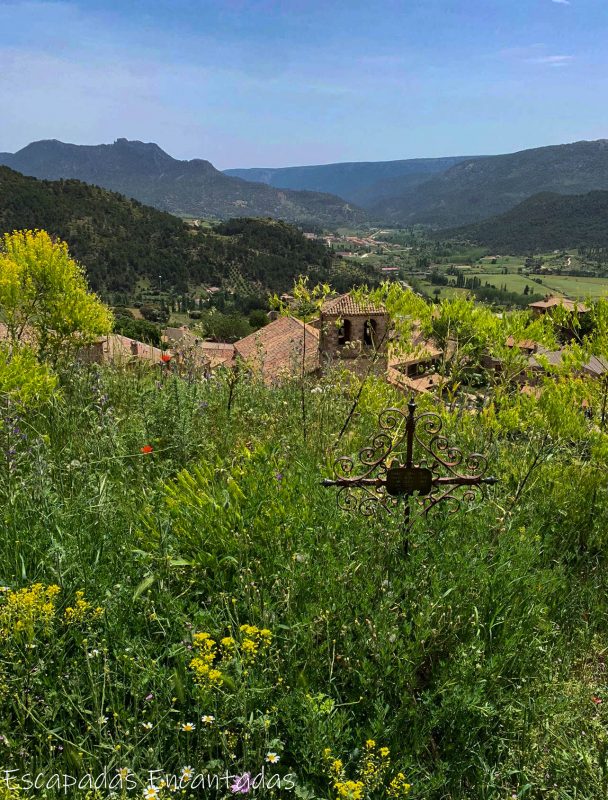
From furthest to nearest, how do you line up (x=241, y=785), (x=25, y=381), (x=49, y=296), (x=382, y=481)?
(x=49, y=296)
(x=25, y=381)
(x=382, y=481)
(x=241, y=785)

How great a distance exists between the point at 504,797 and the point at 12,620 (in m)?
2.20

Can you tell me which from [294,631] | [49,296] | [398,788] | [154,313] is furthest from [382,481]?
[154,313]

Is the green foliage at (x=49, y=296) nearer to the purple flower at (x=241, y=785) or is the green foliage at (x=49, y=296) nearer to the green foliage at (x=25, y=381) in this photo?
the green foliage at (x=25, y=381)

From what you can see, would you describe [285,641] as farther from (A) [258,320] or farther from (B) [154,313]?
(B) [154,313]

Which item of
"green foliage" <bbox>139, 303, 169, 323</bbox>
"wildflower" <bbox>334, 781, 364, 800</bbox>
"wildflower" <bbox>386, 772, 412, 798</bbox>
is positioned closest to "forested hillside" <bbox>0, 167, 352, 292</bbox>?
"green foliage" <bbox>139, 303, 169, 323</bbox>

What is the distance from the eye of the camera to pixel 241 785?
→ 6.01ft

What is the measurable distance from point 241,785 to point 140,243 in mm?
141872

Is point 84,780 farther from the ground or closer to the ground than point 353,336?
closer to the ground

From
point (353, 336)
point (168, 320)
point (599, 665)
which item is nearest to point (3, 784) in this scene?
point (599, 665)

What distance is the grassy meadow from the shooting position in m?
2.01

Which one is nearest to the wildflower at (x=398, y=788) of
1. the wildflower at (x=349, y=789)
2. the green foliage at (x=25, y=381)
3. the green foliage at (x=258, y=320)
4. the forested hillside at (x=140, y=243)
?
the wildflower at (x=349, y=789)

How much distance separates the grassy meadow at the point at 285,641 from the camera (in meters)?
2.01

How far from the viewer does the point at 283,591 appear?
2.73m

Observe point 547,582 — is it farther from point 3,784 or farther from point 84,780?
point 3,784
